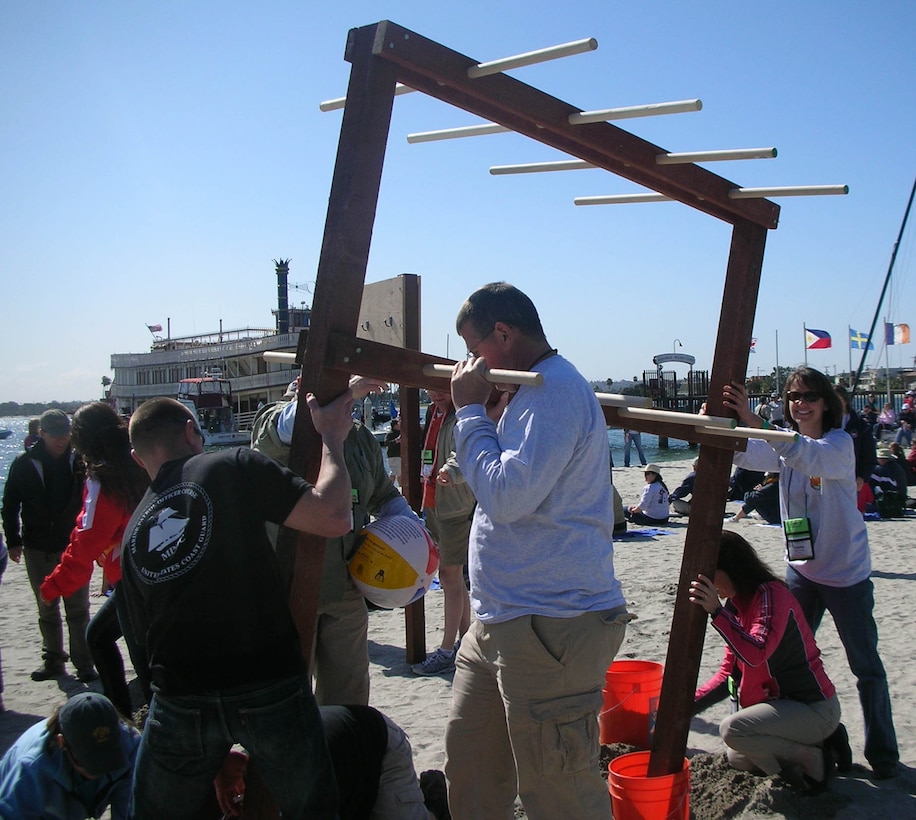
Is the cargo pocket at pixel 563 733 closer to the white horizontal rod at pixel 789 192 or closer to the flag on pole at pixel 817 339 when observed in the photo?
the white horizontal rod at pixel 789 192

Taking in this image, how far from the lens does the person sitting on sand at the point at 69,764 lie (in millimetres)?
3082

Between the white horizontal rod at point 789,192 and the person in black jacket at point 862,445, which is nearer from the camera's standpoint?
the white horizontal rod at point 789,192

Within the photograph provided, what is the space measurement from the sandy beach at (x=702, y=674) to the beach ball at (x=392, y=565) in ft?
4.65

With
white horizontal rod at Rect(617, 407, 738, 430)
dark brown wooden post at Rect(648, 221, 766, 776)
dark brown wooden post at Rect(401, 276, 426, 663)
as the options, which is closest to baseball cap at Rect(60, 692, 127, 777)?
dark brown wooden post at Rect(648, 221, 766, 776)

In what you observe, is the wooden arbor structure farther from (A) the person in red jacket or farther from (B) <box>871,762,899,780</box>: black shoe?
(A) the person in red jacket

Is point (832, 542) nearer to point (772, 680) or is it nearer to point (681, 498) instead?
point (772, 680)

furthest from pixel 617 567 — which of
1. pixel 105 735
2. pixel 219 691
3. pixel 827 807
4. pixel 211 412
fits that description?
pixel 211 412

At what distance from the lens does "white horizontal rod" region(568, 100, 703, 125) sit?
7.84 ft

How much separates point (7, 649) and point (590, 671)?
20.2 ft

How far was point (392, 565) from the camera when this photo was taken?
3166mm

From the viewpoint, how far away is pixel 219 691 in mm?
2223

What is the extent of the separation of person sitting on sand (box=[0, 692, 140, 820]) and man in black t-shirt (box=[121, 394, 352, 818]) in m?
0.97

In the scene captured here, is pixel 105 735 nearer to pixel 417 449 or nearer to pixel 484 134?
pixel 484 134

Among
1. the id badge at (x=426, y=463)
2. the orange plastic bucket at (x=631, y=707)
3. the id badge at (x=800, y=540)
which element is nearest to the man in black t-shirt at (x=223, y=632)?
the orange plastic bucket at (x=631, y=707)
